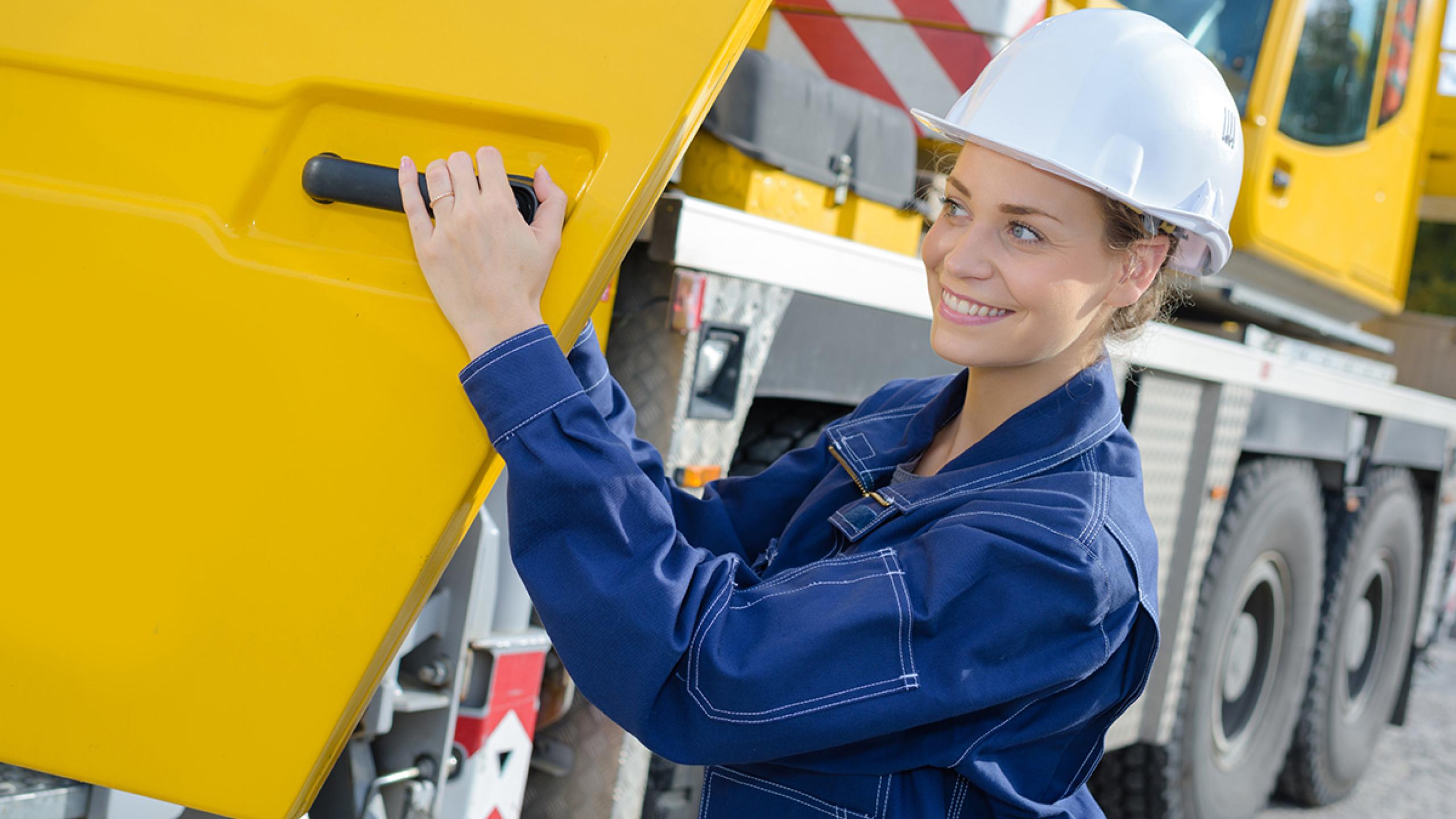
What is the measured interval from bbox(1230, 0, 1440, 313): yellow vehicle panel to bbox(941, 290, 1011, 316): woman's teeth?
246 cm

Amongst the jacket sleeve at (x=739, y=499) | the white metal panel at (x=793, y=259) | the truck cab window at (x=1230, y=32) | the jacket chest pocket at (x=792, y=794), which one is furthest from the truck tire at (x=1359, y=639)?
the jacket chest pocket at (x=792, y=794)

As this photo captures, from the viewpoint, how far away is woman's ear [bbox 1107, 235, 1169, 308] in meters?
1.40

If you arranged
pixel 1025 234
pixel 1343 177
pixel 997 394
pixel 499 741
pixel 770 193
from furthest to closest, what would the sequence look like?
pixel 1343 177
pixel 770 193
pixel 499 741
pixel 997 394
pixel 1025 234

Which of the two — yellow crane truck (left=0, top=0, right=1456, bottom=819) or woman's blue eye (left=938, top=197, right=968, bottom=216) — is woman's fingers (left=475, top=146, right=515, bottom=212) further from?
woman's blue eye (left=938, top=197, right=968, bottom=216)

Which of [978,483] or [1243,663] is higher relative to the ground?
[978,483]

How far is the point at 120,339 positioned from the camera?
1.24m

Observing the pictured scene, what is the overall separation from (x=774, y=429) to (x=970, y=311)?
106 cm

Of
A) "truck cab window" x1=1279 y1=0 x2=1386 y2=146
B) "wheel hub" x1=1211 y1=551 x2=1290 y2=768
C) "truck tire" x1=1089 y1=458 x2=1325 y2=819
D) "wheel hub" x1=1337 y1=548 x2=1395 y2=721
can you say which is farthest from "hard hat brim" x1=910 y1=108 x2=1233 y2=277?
"wheel hub" x1=1337 y1=548 x2=1395 y2=721

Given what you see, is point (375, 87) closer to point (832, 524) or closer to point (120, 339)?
point (120, 339)

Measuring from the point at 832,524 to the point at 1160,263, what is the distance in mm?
459

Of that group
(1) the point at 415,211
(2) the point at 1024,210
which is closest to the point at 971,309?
(2) the point at 1024,210

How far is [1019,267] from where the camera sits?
1333 mm

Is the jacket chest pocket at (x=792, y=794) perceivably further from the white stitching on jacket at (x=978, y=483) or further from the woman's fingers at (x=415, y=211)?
the woman's fingers at (x=415, y=211)

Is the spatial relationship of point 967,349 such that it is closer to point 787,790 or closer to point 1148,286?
point 1148,286
